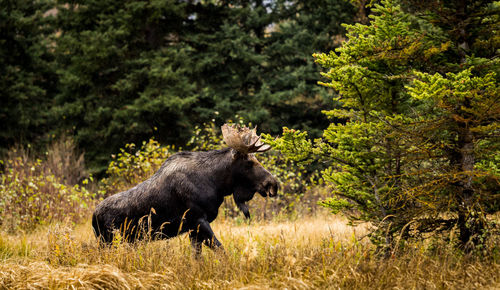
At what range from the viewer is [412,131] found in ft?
15.2

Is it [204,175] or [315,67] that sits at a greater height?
[315,67]

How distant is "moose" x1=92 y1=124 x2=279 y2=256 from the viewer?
4.99m

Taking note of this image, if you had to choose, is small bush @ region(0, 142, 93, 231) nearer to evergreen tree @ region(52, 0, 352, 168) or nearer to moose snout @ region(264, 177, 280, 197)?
moose snout @ region(264, 177, 280, 197)

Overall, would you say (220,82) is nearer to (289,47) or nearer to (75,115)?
(289,47)

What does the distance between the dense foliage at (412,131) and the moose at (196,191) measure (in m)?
0.53

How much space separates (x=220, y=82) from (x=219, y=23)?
273 centimetres

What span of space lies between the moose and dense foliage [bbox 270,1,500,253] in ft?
1.74

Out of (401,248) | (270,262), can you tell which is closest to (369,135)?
(401,248)

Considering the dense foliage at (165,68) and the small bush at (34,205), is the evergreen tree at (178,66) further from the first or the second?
the small bush at (34,205)

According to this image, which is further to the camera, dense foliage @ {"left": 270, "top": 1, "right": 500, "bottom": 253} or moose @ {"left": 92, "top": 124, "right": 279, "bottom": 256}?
moose @ {"left": 92, "top": 124, "right": 279, "bottom": 256}

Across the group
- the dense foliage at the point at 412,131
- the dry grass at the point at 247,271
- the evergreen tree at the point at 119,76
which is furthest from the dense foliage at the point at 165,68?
the dry grass at the point at 247,271

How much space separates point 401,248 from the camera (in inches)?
195

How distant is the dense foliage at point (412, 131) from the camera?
4586 millimetres

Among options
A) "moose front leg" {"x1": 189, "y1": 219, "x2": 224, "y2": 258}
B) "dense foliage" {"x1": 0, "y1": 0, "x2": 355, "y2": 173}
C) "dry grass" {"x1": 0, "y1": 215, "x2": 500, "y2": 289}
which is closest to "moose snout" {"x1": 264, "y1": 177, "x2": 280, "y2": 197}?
"dry grass" {"x1": 0, "y1": 215, "x2": 500, "y2": 289}
